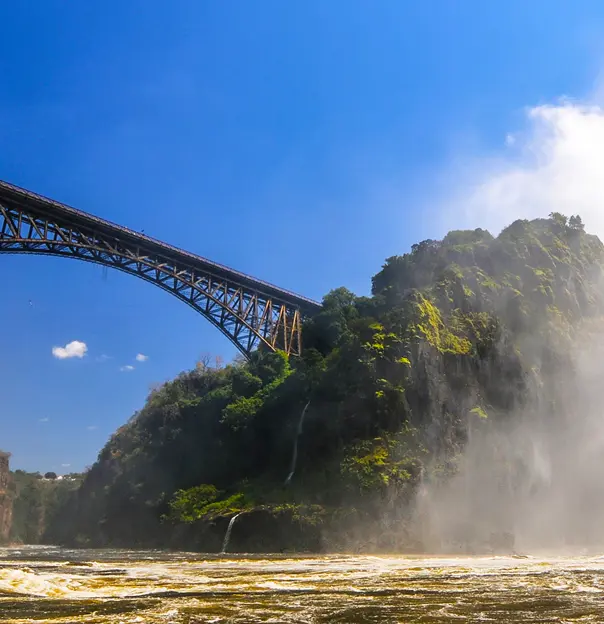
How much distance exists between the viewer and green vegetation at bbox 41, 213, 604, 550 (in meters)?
40.2

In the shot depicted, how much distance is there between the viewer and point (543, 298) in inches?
2207

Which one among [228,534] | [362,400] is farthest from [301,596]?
[362,400]

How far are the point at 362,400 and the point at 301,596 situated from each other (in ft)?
95.2

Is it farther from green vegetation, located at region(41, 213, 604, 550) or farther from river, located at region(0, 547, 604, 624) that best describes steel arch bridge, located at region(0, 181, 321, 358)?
river, located at region(0, 547, 604, 624)

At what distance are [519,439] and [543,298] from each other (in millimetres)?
16009

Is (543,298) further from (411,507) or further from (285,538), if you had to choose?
(285,538)

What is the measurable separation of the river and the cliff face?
5493 centimetres

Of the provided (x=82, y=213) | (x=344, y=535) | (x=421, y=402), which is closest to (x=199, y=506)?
(x=344, y=535)

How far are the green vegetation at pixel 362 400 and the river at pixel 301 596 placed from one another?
18.7 meters

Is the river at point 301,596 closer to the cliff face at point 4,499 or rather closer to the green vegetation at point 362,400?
the green vegetation at point 362,400

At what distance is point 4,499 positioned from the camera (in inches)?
2717

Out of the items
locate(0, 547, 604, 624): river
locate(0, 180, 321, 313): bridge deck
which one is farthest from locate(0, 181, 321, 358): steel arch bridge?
locate(0, 547, 604, 624): river

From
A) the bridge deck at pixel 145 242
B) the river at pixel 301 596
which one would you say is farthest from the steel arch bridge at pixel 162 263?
the river at pixel 301 596

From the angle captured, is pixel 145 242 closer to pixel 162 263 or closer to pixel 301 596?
pixel 162 263
